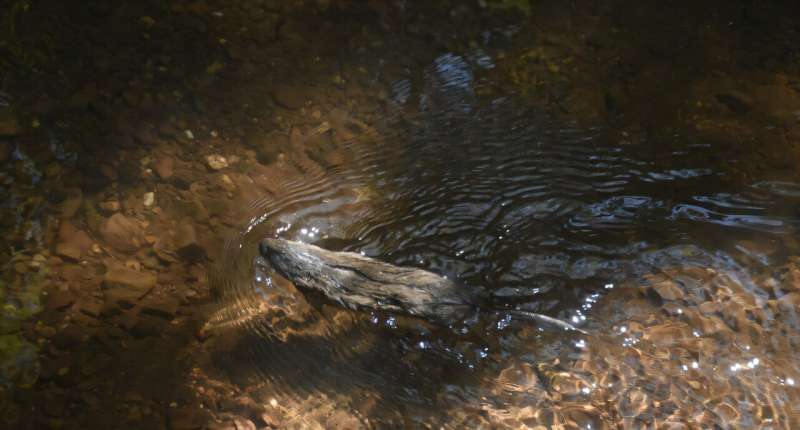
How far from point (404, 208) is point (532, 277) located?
25.9 inches

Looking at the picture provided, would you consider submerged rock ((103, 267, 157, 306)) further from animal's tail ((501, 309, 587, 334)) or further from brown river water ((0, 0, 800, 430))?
animal's tail ((501, 309, 587, 334))

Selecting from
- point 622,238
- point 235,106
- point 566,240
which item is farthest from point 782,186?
point 235,106

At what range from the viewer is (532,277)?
2555 millimetres

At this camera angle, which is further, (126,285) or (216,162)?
(216,162)

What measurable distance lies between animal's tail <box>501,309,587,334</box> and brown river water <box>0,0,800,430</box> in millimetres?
30

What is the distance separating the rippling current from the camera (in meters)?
2.24

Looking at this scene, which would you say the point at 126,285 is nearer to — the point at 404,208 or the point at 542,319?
the point at 404,208

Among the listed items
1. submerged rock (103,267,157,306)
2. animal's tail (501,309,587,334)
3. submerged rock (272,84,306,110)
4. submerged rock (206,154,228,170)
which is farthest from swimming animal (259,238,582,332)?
submerged rock (272,84,306,110)

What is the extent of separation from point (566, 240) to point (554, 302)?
1.03 feet

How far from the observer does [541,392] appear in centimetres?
225

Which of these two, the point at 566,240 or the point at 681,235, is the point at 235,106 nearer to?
the point at 566,240

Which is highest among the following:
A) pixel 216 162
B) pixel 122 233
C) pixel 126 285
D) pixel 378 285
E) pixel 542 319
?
pixel 216 162

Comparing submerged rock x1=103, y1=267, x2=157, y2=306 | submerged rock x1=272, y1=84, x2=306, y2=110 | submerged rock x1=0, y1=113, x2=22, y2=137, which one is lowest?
A: submerged rock x1=103, y1=267, x2=157, y2=306

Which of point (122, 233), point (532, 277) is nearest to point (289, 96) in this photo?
point (122, 233)
